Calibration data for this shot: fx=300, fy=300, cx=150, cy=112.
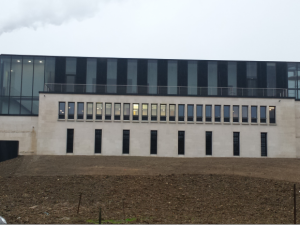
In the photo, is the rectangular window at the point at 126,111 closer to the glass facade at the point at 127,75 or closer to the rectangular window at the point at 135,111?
the rectangular window at the point at 135,111

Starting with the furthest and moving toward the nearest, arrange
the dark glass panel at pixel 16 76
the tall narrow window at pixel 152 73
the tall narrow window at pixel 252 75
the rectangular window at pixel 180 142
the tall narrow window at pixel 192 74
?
the tall narrow window at pixel 252 75 < the tall narrow window at pixel 192 74 < the tall narrow window at pixel 152 73 < the dark glass panel at pixel 16 76 < the rectangular window at pixel 180 142

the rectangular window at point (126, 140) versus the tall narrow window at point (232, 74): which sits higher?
the tall narrow window at point (232, 74)

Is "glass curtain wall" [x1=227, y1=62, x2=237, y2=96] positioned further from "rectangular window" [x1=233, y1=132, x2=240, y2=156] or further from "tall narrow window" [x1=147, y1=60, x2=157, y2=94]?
"tall narrow window" [x1=147, y1=60, x2=157, y2=94]

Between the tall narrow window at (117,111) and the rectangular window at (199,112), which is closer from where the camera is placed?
the tall narrow window at (117,111)

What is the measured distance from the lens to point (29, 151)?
37.3 metres

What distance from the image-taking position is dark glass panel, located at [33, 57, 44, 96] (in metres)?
40.6

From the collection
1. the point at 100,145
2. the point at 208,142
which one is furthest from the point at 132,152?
the point at 208,142

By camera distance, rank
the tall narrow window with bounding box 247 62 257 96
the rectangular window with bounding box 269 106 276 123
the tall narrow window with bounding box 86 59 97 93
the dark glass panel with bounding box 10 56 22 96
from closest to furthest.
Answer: the rectangular window with bounding box 269 106 276 123 < the dark glass panel with bounding box 10 56 22 96 < the tall narrow window with bounding box 86 59 97 93 < the tall narrow window with bounding box 247 62 257 96

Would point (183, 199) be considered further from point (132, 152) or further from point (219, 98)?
point (219, 98)

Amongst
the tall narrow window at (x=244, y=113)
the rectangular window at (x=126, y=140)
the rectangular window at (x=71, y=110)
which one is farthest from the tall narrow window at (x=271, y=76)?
the rectangular window at (x=71, y=110)

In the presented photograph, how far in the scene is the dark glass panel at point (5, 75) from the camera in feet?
133

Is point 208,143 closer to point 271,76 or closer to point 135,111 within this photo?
point 135,111

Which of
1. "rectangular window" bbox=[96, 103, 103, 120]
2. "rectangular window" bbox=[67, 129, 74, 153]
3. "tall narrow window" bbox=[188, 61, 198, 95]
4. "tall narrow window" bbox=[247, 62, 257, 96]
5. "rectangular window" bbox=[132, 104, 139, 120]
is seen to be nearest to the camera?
"rectangular window" bbox=[67, 129, 74, 153]

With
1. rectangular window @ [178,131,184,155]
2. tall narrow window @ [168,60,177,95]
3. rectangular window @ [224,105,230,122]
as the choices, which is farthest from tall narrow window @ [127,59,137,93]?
rectangular window @ [224,105,230,122]
